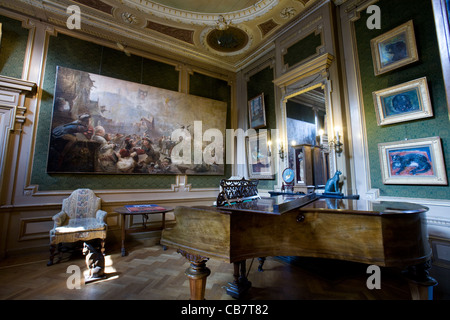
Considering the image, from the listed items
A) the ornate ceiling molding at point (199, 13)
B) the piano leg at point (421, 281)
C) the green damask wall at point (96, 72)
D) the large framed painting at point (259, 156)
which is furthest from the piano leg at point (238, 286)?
the ornate ceiling molding at point (199, 13)

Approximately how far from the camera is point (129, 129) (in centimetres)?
431

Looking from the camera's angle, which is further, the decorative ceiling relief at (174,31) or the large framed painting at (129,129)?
the decorative ceiling relief at (174,31)

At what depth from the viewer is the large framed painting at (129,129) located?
378cm

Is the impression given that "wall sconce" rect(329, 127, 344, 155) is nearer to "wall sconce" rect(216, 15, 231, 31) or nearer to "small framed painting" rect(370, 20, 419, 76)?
"small framed painting" rect(370, 20, 419, 76)

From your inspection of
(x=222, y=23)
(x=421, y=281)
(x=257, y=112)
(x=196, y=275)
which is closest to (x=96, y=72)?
(x=222, y=23)

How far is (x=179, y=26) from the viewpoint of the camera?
4406 millimetres

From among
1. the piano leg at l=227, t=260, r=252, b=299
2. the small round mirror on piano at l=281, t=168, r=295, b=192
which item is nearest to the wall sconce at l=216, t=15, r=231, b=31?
the small round mirror on piano at l=281, t=168, r=295, b=192

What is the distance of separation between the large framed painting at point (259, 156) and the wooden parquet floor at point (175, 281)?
2.06m

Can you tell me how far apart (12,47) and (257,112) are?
475 cm

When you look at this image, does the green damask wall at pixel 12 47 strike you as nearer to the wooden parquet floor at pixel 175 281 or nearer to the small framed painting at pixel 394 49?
the wooden parquet floor at pixel 175 281

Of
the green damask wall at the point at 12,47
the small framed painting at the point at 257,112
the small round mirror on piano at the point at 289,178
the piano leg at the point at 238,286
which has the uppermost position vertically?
the green damask wall at the point at 12,47

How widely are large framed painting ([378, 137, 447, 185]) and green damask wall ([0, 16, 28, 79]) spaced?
592cm

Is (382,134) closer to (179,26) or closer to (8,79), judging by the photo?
(179,26)

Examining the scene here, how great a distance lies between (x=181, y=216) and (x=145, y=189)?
326 cm
